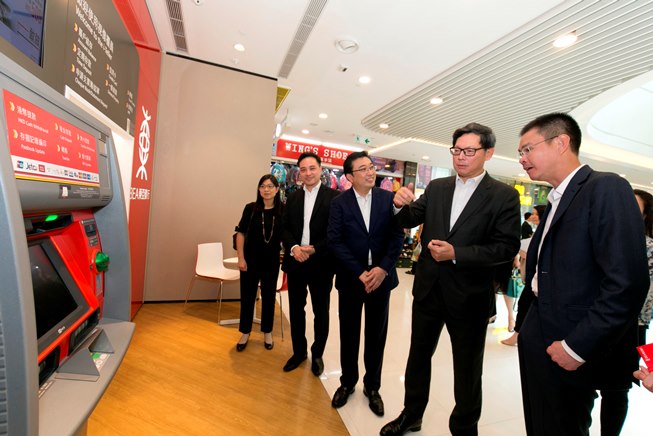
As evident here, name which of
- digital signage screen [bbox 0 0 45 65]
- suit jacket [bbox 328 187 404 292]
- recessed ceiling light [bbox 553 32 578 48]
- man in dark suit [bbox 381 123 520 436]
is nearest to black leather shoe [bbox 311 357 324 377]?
suit jacket [bbox 328 187 404 292]

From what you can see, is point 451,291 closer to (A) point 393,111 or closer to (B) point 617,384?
(B) point 617,384

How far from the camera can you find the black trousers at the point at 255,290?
2932 mm

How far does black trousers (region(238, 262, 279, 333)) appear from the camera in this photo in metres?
2.93

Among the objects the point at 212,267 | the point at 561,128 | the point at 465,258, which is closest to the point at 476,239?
the point at 465,258

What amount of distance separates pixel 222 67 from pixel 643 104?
24.8ft

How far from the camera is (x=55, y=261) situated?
2.93 ft

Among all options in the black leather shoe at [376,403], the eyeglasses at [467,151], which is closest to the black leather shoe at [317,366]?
the black leather shoe at [376,403]

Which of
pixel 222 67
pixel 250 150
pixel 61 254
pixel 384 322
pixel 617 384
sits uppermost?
pixel 222 67

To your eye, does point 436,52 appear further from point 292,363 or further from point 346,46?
point 292,363

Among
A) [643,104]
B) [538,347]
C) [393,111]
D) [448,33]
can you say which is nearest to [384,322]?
[538,347]

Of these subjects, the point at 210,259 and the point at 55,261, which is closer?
the point at 55,261

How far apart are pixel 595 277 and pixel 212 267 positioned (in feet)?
12.2

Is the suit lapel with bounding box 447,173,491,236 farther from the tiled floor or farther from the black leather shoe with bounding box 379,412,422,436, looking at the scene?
the tiled floor

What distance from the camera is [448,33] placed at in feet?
10.1
